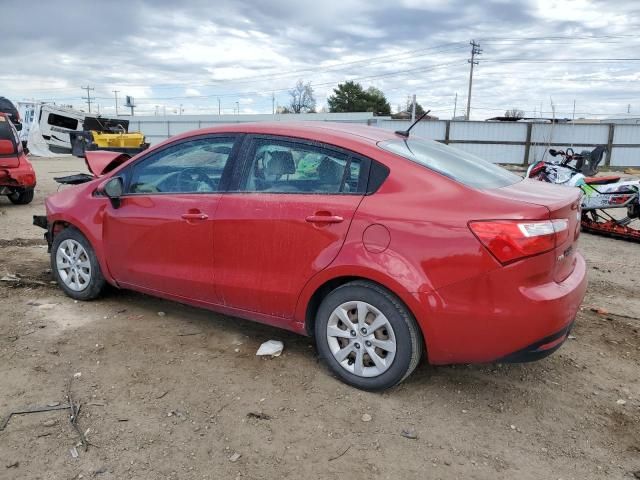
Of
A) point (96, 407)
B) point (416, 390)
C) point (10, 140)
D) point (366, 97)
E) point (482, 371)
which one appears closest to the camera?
point (96, 407)

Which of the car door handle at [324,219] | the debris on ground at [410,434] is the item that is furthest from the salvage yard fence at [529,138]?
the debris on ground at [410,434]

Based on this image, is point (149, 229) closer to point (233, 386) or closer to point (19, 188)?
point (233, 386)

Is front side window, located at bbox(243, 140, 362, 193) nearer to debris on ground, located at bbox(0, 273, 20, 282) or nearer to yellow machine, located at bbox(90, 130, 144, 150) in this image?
debris on ground, located at bbox(0, 273, 20, 282)

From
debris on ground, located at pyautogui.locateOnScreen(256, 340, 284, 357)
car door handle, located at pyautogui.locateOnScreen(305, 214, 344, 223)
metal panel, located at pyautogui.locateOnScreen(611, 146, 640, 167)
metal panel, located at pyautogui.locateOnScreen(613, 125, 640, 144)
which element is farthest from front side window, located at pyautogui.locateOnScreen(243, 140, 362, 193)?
metal panel, located at pyautogui.locateOnScreen(613, 125, 640, 144)

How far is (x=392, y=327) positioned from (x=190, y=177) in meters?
1.84

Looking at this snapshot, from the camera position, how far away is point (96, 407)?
3.00m

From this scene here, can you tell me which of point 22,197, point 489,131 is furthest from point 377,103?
point 22,197

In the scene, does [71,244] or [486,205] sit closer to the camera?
[486,205]

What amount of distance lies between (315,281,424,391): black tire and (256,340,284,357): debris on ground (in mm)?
630

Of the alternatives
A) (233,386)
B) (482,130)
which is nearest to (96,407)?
(233,386)

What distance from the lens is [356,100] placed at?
6131 centimetres

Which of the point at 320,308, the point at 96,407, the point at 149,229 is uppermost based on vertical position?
the point at 149,229

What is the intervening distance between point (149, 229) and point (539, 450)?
9.58 ft

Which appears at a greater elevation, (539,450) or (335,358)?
(335,358)
